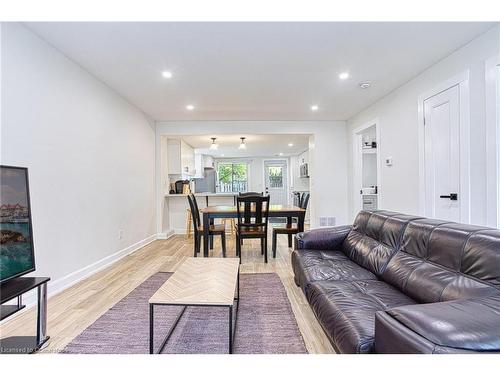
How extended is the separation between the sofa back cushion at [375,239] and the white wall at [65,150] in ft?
9.51

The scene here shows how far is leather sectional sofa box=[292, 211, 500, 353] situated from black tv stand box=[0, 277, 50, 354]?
1.74 metres

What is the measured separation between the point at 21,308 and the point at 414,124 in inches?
167

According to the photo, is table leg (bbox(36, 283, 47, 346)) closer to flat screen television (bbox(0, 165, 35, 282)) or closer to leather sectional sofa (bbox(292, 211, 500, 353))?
flat screen television (bbox(0, 165, 35, 282))

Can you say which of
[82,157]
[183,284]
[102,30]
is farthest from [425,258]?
[82,157]

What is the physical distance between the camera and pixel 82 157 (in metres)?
3.01

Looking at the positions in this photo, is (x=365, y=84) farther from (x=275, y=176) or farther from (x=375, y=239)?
(x=275, y=176)

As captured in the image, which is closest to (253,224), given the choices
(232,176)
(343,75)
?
(343,75)

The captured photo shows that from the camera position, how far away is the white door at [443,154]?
9.01ft

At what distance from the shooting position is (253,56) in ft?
9.11

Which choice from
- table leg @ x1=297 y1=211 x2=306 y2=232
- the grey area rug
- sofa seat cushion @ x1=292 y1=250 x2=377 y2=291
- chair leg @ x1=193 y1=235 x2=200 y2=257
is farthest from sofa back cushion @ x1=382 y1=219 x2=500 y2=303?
chair leg @ x1=193 y1=235 x2=200 y2=257

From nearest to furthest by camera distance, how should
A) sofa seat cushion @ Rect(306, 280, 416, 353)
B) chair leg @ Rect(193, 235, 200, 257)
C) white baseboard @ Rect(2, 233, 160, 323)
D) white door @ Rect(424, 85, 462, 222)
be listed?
sofa seat cushion @ Rect(306, 280, 416, 353) → white baseboard @ Rect(2, 233, 160, 323) → white door @ Rect(424, 85, 462, 222) → chair leg @ Rect(193, 235, 200, 257)

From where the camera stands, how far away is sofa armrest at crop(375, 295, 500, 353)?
2.80 feet

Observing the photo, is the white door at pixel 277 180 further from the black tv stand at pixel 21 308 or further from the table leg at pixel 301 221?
the black tv stand at pixel 21 308

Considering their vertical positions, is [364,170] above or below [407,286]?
above
